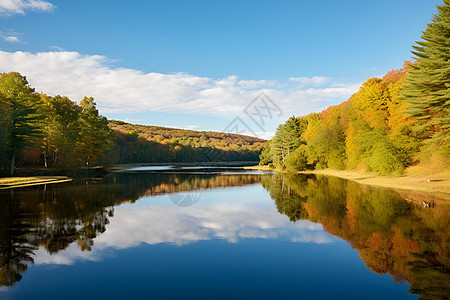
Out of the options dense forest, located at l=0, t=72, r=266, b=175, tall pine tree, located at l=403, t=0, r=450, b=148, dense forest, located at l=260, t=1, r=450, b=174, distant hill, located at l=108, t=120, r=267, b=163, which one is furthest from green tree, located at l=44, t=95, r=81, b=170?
distant hill, located at l=108, t=120, r=267, b=163

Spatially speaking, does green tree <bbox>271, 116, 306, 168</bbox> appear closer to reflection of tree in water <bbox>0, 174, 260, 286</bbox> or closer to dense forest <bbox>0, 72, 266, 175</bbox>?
dense forest <bbox>0, 72, 266, 175</bbox>

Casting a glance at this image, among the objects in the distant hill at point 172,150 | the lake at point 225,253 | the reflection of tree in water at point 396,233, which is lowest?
the lake at point 225,253

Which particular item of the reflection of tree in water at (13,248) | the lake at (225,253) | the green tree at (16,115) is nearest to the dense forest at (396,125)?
the lake at (225,253)

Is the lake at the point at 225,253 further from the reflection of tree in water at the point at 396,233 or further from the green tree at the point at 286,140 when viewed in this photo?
the green tree at the point at 286,140

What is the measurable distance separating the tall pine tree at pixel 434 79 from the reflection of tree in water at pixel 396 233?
43.9ft

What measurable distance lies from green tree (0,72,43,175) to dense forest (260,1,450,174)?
167 feet

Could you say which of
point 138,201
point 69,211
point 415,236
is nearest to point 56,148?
point 138,201

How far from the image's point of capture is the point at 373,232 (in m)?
13.1

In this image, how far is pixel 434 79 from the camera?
96.8ft

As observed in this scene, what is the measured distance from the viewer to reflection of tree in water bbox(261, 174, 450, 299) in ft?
27.8

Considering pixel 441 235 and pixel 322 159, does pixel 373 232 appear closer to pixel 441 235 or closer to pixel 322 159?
pixel 441 235

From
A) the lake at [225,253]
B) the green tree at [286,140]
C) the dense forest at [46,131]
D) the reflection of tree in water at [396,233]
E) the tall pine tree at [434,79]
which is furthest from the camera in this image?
the green tree at [286,140]

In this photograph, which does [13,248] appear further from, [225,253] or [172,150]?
[172,150]

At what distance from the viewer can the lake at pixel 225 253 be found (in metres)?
7.76
